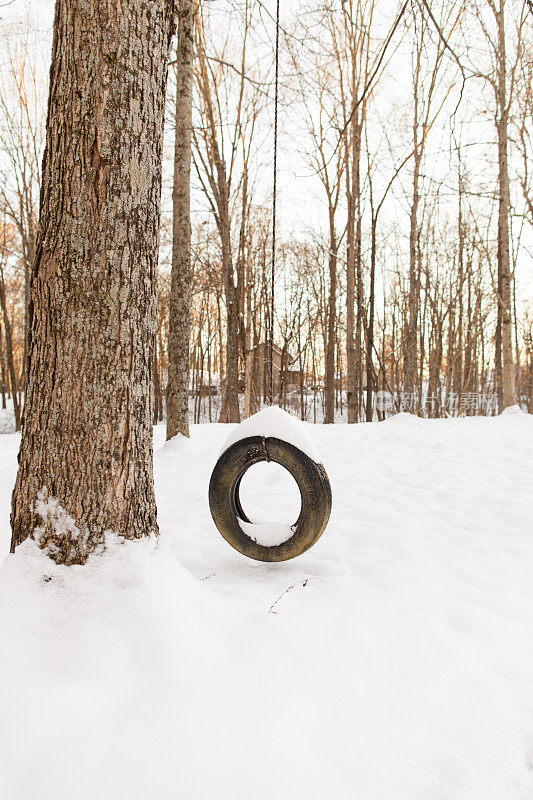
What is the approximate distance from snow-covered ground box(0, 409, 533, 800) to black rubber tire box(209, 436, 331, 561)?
0.58ft

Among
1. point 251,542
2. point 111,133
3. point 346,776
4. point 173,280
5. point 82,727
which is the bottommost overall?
point 346,776

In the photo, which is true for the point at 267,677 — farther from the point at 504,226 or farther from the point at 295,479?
the point at 504,226

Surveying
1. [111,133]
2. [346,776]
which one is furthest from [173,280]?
[346,776]

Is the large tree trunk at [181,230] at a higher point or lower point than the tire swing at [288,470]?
higher

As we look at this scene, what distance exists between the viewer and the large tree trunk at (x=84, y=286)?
1.75 metres

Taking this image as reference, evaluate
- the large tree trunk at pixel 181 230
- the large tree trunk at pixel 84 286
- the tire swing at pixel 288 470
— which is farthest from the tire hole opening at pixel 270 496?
the large tree trunk at pixel 181 230

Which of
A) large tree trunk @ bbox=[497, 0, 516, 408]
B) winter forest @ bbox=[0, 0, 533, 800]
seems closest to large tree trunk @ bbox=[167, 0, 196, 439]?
winter forest @ bbox=[0, 0, 533, 800]

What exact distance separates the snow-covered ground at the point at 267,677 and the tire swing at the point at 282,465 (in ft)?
0.60

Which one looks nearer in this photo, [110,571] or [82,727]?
[82,727]

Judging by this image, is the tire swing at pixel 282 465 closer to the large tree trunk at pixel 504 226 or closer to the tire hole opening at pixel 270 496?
the tire hole opening at pixel 270 496

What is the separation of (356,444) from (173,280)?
3.69 meters

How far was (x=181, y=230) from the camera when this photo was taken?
6.12m

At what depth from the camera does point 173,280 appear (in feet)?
20.2

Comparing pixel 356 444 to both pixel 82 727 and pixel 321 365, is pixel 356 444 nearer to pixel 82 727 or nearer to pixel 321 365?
pixel 82 727
